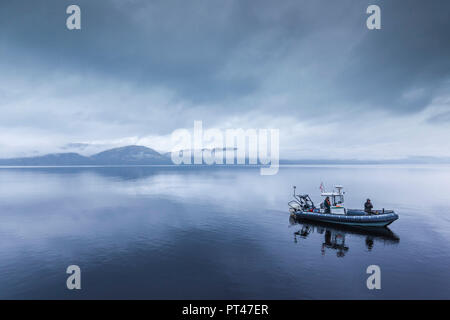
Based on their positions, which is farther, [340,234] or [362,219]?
[362,219]

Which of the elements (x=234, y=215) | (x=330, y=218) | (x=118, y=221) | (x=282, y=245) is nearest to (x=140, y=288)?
(x=282, y=245)

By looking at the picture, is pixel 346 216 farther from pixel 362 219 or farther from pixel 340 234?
pixel 340 234

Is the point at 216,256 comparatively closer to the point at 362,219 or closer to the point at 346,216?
the point at 346,216

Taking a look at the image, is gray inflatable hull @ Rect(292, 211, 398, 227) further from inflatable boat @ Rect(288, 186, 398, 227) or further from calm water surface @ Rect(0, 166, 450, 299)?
calm water surface @ Rect(0, 166, 450, 299)

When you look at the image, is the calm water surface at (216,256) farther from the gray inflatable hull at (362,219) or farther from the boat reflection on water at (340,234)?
the gray inflatable hull at (362,219)

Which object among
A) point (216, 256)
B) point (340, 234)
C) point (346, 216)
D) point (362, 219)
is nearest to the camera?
point (216, 256)

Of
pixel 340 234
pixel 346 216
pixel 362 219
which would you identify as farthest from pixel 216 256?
pixel 362 219

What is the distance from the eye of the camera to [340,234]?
4378 centimetres

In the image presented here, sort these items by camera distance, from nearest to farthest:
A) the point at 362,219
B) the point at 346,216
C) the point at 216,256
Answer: the point at 216,256 → the point at 362,219 → the point at 346,216

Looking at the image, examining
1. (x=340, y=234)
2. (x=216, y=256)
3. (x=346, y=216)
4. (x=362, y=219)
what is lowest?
(x=340, y=234)

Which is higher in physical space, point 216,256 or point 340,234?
point 216,256

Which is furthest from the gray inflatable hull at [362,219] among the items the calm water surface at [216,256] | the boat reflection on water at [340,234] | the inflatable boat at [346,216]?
the calm water surface at [216,256]

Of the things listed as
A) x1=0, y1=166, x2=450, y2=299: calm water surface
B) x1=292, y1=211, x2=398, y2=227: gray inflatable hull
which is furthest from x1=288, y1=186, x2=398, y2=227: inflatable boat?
x1=0, y1=166, x2=450, y2=299: calm water surface

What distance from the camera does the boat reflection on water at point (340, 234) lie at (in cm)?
3721
